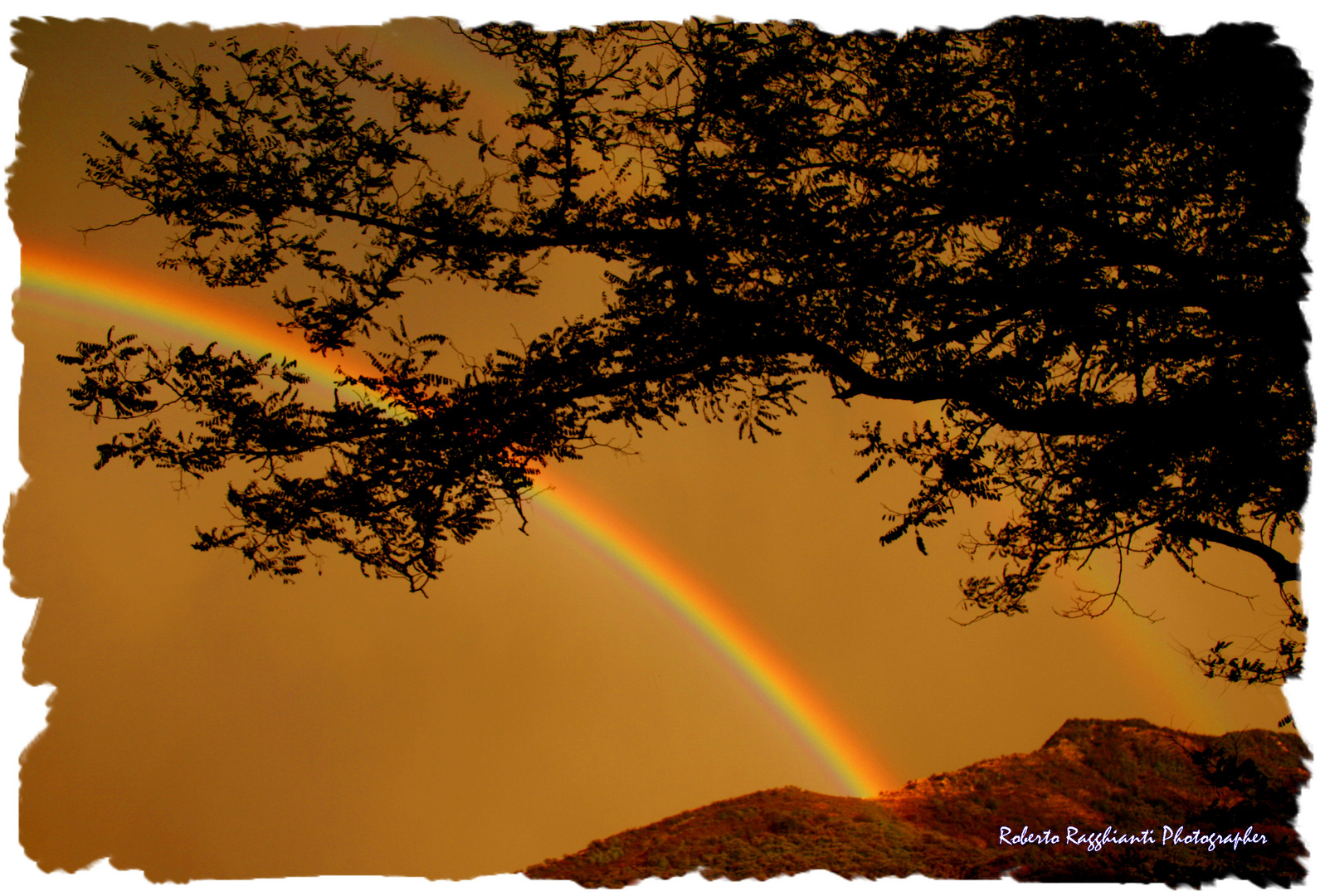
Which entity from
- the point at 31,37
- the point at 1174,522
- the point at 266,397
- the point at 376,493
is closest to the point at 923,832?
the point at 1174,522

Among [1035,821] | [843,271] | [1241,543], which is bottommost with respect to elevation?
[1035,821]

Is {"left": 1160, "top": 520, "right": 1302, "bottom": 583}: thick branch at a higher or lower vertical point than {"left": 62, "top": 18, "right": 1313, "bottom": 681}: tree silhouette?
lower

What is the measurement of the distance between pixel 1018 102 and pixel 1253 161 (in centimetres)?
120

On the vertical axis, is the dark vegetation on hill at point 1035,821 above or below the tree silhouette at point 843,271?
below

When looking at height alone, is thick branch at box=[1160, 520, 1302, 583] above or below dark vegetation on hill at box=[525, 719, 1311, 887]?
above

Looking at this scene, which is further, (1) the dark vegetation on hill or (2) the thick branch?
(2) the thick branch

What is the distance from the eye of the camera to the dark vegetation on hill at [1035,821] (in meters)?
3.19

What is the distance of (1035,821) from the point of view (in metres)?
3.92

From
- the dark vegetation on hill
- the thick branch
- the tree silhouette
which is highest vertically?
the tree silhouette

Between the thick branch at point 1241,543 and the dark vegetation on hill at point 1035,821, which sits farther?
the thick branch at point 1241,543

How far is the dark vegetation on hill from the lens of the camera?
319 centimetres

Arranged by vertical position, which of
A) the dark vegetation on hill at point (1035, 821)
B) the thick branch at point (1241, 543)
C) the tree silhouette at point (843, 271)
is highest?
the tree silhouette at point (843, 271)

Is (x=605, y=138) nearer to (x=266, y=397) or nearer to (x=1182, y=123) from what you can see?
(x=266, y=397)

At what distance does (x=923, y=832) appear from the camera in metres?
3.85
